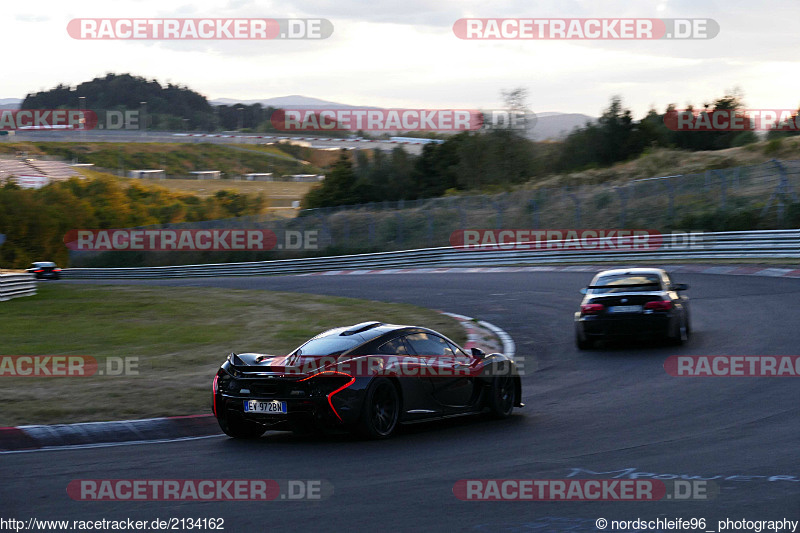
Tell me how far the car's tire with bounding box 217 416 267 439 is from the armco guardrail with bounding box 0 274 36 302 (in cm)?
1881

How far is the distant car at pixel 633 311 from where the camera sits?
14859 mm

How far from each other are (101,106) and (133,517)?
13705 cm

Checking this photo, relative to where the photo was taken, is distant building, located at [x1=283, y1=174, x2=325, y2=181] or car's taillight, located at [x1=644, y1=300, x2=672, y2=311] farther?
distant building, located at [x1=283, y1=174, x2=325, y2=181]

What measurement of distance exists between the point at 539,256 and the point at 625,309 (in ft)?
66.3

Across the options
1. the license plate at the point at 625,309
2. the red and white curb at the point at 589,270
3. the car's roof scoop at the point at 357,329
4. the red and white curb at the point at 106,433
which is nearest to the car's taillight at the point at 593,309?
the license plate at the point at 625,309

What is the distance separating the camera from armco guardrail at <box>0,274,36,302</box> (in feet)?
84.3

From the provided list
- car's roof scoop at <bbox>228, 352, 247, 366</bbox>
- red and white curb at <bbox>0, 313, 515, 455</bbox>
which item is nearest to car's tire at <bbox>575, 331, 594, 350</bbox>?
red and white curb at <bbox>0, 313, 515, 455</bbox>

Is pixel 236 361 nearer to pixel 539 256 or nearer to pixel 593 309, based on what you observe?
pixel 593 309

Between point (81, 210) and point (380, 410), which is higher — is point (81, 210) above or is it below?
above

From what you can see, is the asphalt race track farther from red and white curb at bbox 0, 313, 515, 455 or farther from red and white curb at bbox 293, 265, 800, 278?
red and white curb at bbox 293, 265, 800, 278

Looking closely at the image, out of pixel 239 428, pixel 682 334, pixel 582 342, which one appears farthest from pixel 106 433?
pixel 682 334

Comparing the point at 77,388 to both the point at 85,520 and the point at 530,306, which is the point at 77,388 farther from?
the point at 530,306

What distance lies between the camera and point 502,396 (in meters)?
10.1

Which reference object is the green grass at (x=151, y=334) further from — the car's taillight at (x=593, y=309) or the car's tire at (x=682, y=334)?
the car's tire at (x=682, y=334)
